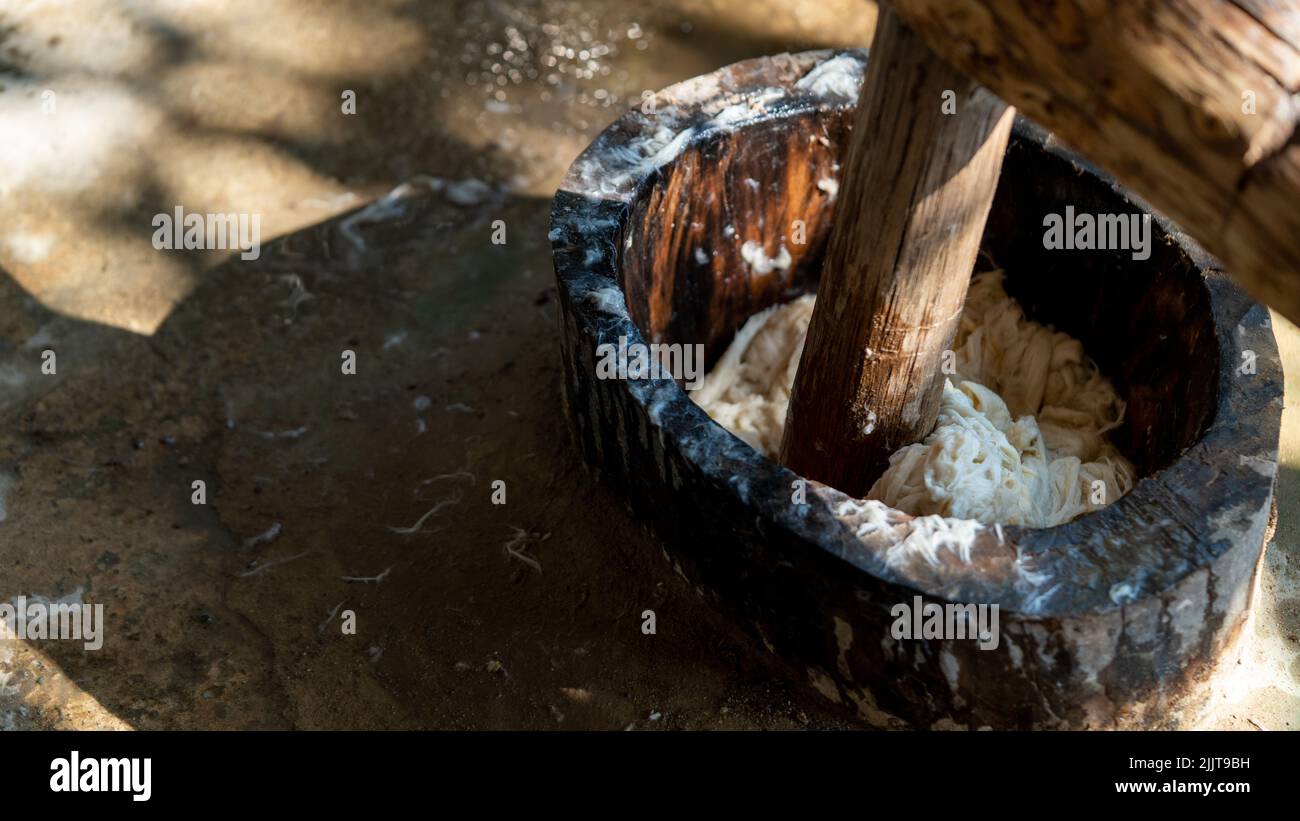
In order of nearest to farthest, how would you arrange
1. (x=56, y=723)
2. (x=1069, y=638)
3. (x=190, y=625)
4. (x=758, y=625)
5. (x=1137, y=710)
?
1. (x=1069, y=638)
2. (x=1137, y=710)
3. (x=758, y=625)
4. (x=56, y=723)
5. (x=190, y=625)

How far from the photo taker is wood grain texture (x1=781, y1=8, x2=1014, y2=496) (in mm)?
2139

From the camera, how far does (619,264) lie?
111 inches

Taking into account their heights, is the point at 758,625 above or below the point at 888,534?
below

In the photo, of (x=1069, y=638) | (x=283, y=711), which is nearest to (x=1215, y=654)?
(x=1069, y=638)

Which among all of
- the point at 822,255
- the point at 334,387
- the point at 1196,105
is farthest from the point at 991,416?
the point at 334,387

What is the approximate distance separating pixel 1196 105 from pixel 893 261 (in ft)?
2.55

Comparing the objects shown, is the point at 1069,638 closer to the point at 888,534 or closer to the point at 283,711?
the point at 888,534

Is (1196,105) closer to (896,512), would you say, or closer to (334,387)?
(896,512)

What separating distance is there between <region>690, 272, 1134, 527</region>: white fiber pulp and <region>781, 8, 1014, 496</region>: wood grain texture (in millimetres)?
122

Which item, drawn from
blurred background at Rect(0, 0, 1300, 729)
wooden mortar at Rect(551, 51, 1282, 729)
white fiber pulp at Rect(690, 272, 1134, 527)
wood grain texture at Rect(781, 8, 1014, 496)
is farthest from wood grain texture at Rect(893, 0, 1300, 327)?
blurred background at Rect(0, 0, 1300, 729)

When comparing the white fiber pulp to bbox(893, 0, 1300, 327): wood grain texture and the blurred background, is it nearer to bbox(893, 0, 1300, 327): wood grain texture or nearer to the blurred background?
the blurred background

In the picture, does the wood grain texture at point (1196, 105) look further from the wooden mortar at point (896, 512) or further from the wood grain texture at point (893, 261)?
the wooden mortar at point (896, 512)

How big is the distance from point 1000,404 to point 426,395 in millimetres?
1598

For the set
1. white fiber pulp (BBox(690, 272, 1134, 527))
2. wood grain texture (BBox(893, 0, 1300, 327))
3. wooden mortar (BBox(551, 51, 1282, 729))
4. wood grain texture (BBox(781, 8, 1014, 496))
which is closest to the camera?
wood grain texture (BBox(893, 0, 1300, 327))
